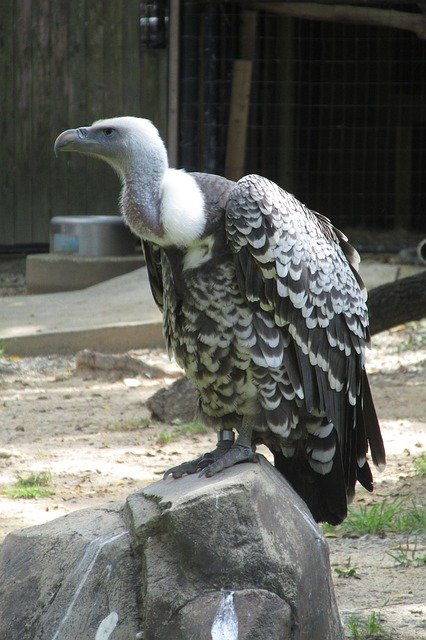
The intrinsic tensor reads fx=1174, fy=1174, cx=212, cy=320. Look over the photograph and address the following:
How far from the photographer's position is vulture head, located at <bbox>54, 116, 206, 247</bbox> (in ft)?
12.4

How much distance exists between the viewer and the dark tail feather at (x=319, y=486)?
412 cm

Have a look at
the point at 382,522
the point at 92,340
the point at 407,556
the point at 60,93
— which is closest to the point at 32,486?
the point at 382,522

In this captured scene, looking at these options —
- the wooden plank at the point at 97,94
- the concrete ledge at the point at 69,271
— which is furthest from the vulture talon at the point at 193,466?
the wooden plank at the point at 97,94

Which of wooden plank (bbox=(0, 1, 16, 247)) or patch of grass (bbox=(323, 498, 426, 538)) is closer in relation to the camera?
patch of grass (bbox=(323, 498, 426, 538))

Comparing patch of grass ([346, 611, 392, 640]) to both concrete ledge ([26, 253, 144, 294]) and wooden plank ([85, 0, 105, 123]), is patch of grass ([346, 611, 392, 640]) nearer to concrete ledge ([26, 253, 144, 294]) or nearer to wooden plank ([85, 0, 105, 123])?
concrete ledge ([26, 253, 144, 294])

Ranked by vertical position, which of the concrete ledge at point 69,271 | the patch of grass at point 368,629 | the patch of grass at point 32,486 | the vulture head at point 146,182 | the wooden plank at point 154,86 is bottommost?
the concrete ledge at point 69,271

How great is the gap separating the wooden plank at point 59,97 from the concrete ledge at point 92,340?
155 inches

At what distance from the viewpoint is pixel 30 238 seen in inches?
480

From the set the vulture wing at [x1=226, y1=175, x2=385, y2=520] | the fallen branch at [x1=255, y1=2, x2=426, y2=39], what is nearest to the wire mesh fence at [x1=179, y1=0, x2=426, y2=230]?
the fallen branch at [x1=255, y1=2, x2=426, y2=39]

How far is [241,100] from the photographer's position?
1038 cm

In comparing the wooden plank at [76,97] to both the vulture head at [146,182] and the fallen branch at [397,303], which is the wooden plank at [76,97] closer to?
the fallen branch at [397,303]

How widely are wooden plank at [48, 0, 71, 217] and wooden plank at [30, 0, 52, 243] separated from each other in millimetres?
43

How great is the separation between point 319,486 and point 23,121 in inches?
339

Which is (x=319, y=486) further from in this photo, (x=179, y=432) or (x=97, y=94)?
(x=97, y=94)
